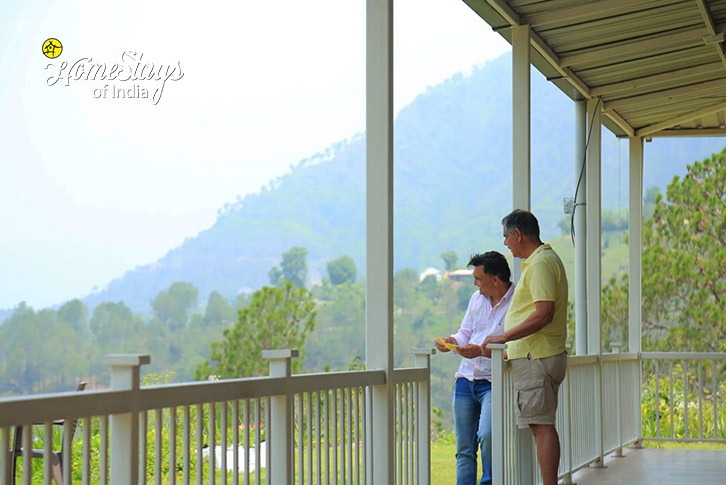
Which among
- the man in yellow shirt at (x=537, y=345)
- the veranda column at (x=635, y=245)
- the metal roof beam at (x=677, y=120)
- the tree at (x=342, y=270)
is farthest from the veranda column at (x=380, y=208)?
the tree at (x=342, y=270)

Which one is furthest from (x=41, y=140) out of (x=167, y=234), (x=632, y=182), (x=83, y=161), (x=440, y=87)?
(x=632, y=182)

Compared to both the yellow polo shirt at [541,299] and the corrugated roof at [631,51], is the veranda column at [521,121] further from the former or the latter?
the yellow polo shirt at [541,299]

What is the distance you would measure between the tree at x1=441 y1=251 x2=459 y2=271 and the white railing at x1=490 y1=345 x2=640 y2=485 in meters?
18.9

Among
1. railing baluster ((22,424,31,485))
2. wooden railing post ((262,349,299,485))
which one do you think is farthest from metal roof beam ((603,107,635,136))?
railing baluster ((22,424,31,485))

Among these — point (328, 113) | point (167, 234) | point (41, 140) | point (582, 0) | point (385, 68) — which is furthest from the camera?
point (328, 113)

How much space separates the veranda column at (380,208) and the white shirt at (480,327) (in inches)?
33.0

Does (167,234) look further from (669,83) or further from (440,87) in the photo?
(669,83)

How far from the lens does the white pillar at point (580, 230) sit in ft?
22.7

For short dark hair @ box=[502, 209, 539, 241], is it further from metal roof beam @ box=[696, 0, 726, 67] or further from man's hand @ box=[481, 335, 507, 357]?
metal roof beam @ box=[696, 0, 726, 67]

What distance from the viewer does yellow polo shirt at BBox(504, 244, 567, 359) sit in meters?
3.98

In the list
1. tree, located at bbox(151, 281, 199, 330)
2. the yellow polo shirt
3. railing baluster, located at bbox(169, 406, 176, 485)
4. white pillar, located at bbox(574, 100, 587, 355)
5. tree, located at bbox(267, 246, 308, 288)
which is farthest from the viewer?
tree, located at bbox(267, 246, 308, 288)

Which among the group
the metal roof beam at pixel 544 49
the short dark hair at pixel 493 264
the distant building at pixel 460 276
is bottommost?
the short dark hair at pixel 493 264

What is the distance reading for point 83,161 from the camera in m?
26.3

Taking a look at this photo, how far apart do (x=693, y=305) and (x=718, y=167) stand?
260 centimetres
